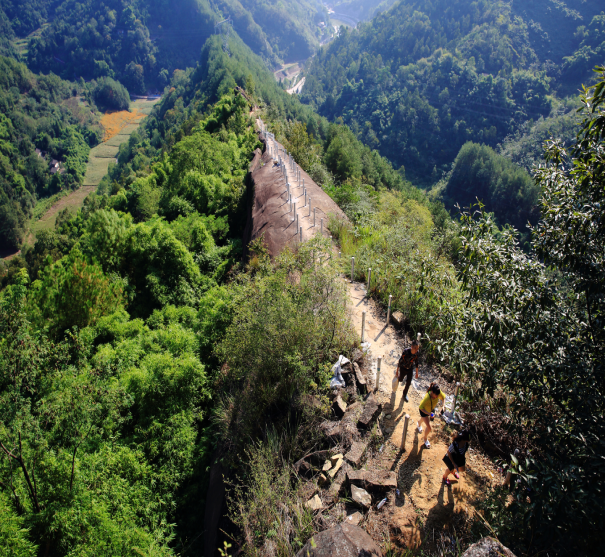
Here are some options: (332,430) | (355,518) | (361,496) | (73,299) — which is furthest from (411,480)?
(73,299)

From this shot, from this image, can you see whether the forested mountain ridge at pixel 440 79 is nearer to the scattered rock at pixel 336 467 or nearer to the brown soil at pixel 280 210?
the brown soil at pixel 280 210

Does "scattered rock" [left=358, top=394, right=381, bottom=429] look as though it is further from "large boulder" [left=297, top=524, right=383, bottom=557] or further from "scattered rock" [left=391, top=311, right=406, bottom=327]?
"scattered rock" [left=391, top=311, right=406, bottom=327]

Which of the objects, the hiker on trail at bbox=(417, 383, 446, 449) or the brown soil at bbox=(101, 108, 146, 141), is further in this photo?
the brown soil at bbox=(101, 108, 146, 141)

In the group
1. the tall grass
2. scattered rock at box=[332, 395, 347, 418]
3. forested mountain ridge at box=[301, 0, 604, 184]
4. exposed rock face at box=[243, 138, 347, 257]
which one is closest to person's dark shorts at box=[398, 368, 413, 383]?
the tall grass

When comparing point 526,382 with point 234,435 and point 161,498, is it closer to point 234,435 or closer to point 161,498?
point 234,435

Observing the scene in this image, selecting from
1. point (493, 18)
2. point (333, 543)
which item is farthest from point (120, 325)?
point (493, 18)

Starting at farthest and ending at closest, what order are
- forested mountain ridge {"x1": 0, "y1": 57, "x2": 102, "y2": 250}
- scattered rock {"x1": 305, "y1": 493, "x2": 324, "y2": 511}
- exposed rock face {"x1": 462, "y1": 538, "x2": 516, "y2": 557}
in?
forested mountain ridge {"x1": 0, "y1": 57, "x2": 102, "y2": 250} < scattered rock {"x1": 305, "y1": 493, "x2": 324, "y2": 511} < exposed rock face {"x1": 462, "y1": 538, "x2": 516, "y2": 557}
